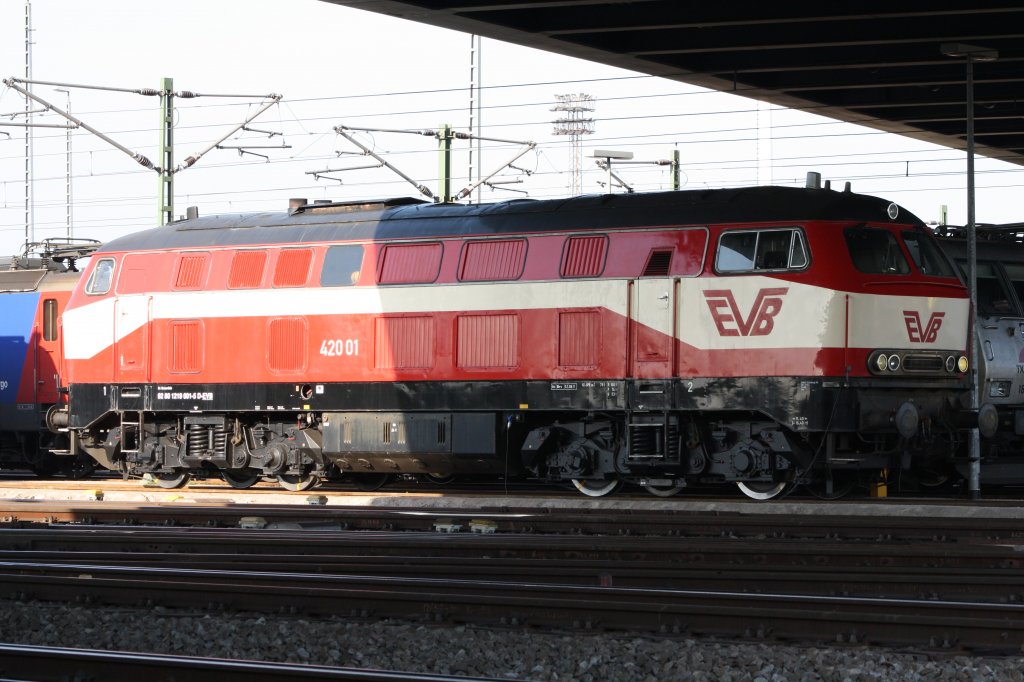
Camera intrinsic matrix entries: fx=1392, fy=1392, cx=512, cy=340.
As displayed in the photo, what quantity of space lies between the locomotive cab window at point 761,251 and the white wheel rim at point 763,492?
9.40 ft

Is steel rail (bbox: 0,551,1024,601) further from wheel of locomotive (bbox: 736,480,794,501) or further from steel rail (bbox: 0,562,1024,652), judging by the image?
wheel of locomotive (bbox: 736,480,794,501)

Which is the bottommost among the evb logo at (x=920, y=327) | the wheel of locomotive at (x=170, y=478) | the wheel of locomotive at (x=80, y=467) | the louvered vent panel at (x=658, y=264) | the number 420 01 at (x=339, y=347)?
the wheel of locomotive at (x=80, y=467)

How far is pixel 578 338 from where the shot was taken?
18484 millimetres


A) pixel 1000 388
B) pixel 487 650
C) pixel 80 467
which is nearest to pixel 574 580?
pixel 487 650

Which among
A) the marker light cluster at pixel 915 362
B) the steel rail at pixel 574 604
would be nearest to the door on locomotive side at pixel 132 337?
the steel rail at pixel 574 604

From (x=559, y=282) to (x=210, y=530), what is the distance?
5.83m

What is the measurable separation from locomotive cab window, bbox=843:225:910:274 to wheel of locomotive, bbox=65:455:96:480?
1648 cm

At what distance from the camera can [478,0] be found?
1836 centimetres

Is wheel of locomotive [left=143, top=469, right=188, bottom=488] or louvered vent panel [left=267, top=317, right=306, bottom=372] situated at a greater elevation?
louvered vent panel [left=267, top=317, right=306, bottom=372]

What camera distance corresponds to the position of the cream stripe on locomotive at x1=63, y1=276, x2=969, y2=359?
17.1 meters

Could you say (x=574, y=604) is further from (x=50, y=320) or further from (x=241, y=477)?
(x=50, y=320)

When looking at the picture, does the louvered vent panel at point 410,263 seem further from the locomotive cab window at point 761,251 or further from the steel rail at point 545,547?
the steel rail at point 545,547

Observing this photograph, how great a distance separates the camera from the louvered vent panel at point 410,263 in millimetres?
19547

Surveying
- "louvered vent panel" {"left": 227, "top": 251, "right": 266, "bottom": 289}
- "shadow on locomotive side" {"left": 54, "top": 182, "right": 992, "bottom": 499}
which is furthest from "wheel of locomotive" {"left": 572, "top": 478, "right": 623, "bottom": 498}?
"louvered vent panel" {"left": 227, "top": 251, "right": 266, "bottom": 289}
